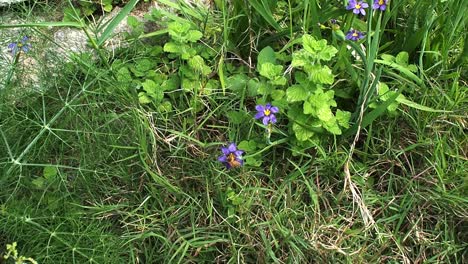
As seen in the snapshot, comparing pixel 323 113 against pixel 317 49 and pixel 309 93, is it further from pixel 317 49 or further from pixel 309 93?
pixel 317 49

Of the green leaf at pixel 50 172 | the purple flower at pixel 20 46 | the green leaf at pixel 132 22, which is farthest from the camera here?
the green leaf at pixel 132 22

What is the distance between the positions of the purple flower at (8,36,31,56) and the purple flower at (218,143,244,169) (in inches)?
30.3

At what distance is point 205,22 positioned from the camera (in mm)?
2260

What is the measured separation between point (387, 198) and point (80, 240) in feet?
3.21

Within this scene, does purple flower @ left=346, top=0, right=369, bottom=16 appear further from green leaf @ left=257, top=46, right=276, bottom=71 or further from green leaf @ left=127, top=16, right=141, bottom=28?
green leaf @ left=127, top=16, right=141, bottom=28

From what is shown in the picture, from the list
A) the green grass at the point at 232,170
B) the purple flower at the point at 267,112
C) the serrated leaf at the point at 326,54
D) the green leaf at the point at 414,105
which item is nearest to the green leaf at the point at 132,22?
the green grass at the point at 232,170

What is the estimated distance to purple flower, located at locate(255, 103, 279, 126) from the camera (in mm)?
1943

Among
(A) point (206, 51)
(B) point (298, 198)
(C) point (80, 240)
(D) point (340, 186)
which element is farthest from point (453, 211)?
(C) point (80, 240)

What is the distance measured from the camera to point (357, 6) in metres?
2.09

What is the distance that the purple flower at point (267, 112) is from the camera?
6.38ft

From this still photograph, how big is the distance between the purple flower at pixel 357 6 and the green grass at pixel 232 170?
48mm

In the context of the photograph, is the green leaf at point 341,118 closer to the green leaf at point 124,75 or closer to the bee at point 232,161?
the bee at point 232,161

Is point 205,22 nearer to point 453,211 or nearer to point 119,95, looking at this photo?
point 119,95

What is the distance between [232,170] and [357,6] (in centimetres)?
68
